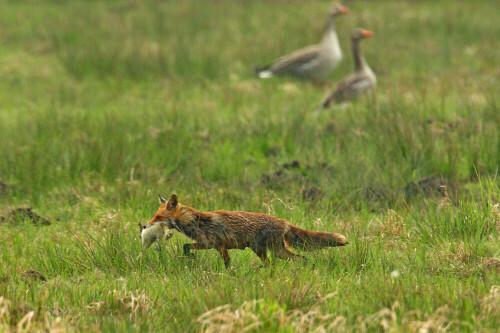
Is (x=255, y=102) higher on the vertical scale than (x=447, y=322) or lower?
lower

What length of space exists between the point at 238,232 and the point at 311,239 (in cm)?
54

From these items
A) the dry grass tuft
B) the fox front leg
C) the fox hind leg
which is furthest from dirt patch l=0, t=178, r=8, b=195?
the fox hind leg

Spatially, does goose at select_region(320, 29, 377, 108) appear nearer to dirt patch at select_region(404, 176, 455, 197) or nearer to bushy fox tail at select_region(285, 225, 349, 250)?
dirt patch at select_region(404, 176, 455, 197)

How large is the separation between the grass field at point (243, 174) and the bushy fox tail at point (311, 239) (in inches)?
5.3

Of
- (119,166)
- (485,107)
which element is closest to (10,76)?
(119,166)

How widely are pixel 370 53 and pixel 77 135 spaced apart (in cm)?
815

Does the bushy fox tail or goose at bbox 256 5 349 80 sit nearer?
the bushy fox tail

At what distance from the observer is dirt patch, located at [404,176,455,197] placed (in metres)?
7.07

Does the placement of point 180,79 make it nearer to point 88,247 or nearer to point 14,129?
point 14,129

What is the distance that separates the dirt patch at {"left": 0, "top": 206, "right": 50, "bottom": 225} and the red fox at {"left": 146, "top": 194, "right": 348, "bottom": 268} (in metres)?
2.20

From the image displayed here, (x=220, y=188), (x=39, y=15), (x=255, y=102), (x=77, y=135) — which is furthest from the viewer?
(x=39, y=15)

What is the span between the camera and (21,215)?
686cm

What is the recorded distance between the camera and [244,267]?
5.12 meters

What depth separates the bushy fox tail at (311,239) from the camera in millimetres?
5021
